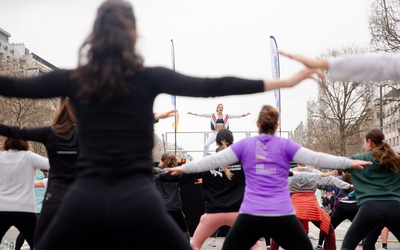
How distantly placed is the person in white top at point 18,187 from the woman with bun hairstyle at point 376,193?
12.6 ft

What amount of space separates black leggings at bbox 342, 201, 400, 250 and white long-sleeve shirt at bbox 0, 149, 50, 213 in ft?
12.7

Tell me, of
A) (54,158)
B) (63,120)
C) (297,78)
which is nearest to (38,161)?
(54,158)

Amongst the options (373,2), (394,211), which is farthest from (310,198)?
(373,2)

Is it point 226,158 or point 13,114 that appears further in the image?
point 13,114

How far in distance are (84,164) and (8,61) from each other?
37829mm

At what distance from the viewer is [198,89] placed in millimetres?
2350

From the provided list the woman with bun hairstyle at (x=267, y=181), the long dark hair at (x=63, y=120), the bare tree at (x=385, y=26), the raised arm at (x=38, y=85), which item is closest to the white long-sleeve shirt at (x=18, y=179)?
the long dark hair at (x=63, y=120)

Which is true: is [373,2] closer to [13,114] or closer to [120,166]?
[120,166]

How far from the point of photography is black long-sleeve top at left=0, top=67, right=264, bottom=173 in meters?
2.13

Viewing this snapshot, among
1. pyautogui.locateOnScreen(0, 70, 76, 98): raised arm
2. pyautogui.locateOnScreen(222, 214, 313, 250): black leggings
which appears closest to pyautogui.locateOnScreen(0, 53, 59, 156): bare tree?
pyautogui.locateOnScreen(222, 214, 313, 250): black leggings

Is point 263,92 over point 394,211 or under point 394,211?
over

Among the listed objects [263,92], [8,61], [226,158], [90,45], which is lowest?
[226,158]

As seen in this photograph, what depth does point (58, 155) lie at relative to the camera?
404 centimetres

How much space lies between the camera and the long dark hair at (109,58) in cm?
218
